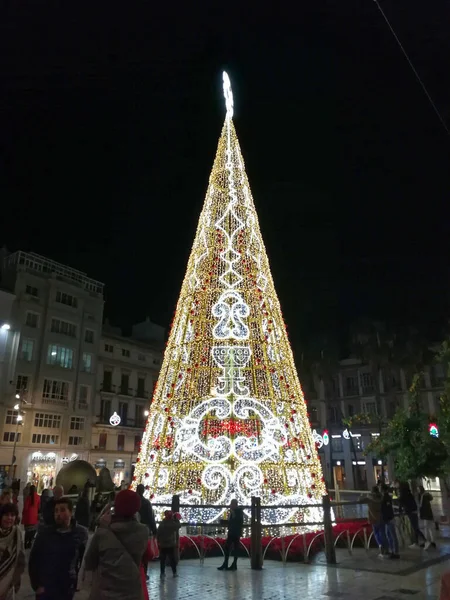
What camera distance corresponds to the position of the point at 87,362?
134 feet

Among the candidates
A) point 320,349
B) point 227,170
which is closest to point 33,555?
point 227,170

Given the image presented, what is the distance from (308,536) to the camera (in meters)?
10.1

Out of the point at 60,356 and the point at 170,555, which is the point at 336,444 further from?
the point at 170,555

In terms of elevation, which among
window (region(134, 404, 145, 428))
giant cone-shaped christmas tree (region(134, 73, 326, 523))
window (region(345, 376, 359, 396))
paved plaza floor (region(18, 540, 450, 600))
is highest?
window (region(345, 376, 359, 396))

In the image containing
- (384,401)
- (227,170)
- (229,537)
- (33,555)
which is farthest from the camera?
(384,401)

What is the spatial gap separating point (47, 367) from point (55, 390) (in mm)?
2015

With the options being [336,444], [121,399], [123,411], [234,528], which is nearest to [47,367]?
[121,399]

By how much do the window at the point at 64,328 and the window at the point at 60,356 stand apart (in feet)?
4.32

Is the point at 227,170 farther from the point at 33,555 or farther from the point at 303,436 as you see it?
the point at 33,555

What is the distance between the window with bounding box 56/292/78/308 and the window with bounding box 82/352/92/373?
14.7 ft

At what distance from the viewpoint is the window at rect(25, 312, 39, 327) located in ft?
121

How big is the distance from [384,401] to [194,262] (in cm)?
4237

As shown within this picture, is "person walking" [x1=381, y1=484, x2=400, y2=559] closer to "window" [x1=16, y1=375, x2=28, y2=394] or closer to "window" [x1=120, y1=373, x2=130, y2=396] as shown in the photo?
"window" [x1=16, y1=375, x2=28, y2=394]

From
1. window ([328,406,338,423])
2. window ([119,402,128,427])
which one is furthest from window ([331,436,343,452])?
window ([119,402,128,427])
